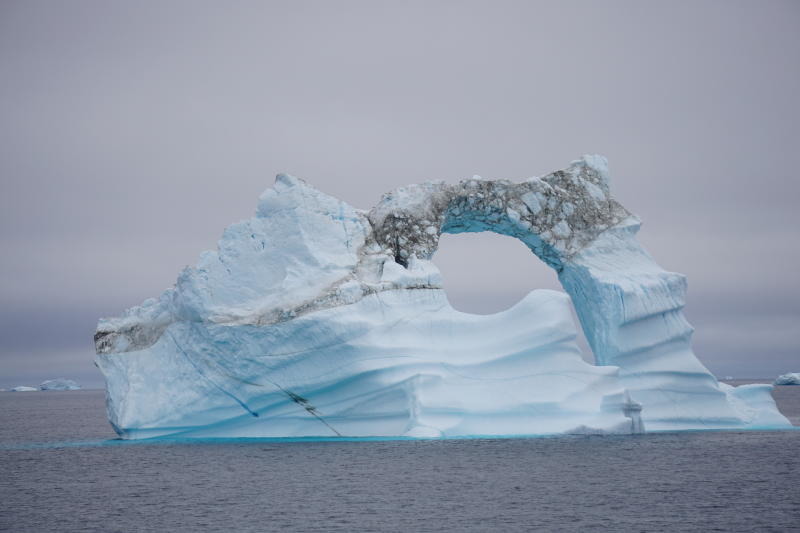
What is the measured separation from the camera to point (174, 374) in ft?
70.8

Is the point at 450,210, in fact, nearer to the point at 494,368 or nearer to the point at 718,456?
the point at 494,368

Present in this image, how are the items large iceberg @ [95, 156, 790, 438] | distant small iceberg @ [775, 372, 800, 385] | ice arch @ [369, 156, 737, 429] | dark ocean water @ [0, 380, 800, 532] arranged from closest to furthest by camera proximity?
dark ocean water @ [0, 380, 800, 532] → large iceberg @ [95, 156, 790, 438] → ice arch @ [369, 156, 737, 429] → distant small iceberg @ [775, 372, 800, 385]

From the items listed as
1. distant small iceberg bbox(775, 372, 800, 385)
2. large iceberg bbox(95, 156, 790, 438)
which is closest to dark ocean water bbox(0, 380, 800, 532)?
large iceberg bbox(95, 156, 790, 438)

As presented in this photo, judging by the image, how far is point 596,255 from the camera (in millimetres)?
24484

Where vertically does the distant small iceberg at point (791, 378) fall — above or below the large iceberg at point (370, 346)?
above

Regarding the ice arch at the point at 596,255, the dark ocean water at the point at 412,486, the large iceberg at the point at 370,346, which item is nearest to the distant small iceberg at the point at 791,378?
the ice arch at the point at 596,255

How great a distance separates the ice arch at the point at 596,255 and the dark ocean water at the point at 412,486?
135cm

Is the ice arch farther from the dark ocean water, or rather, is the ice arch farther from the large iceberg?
the dark ocean water

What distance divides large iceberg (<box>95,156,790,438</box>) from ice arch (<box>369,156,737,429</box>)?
53 millimetres

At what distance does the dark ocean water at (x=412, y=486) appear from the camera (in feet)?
46.0

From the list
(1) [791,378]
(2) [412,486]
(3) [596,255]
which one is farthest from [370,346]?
(1) [791,378]

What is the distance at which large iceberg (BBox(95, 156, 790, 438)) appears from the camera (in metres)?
20.5

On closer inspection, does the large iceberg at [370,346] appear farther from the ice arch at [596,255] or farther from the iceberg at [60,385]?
the iceberg at [60,385]

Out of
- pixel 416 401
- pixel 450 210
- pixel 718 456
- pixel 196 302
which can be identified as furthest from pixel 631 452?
pixel 196 302
